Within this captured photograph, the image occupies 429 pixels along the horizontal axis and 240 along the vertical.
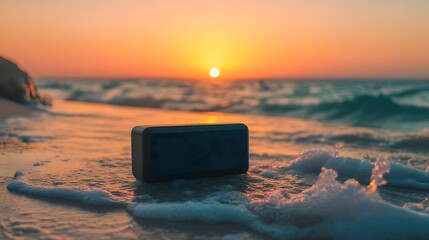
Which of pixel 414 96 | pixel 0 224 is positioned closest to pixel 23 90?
pixel 0 224

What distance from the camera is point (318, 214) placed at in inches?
133

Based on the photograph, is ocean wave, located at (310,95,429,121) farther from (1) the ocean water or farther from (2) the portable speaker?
(2) the portable speaker

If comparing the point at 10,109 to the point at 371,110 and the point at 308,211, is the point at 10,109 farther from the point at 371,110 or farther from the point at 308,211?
the point at 371,110

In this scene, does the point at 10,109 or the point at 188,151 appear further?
the point at 10,109

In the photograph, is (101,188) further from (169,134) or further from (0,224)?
A: (0,224)

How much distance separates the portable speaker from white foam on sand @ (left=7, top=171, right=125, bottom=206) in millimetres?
649

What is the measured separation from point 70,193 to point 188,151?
1.30m

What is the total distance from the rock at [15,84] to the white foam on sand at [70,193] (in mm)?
11833

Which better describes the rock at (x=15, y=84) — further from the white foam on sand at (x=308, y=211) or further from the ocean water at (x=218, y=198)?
the white foam on sand at (x=308, y=211)

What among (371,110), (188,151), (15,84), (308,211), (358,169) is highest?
(15,84)

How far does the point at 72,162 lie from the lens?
5855mm

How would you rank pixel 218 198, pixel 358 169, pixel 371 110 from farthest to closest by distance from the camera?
1. pixel 371 110
2. pixel 358 169
3. pixel 218 198

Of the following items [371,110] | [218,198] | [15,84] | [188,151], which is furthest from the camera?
[371,110]

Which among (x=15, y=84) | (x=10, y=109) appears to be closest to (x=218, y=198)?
(x=10, y=109)
